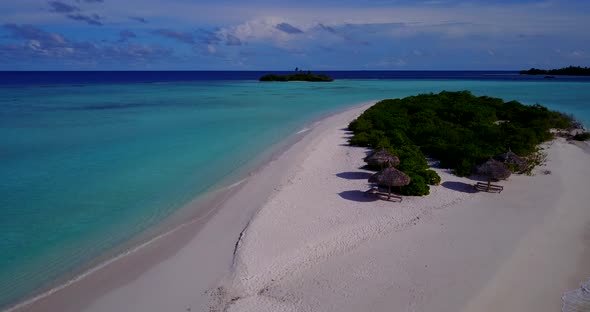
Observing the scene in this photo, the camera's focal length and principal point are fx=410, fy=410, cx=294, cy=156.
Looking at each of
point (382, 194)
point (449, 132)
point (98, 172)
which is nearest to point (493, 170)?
point (382, 194)

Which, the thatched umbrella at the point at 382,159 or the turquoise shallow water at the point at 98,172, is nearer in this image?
the turquoise shallow water at the point at 98,172

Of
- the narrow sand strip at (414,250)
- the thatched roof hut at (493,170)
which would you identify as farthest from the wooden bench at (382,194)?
the thatched roof hut at (493,170)

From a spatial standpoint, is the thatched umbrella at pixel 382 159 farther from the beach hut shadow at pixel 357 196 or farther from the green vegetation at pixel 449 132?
the beach hut shadow at pixel 357 196

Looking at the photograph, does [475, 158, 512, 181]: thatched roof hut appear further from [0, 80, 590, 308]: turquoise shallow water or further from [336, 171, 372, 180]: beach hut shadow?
[0, 80, 590, 308]: turquoise shallow water

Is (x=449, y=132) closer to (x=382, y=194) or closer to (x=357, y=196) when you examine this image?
(x=382, y=194)

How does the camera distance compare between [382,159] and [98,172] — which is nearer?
[382,159]

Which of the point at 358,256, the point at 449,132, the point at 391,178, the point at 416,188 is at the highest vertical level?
the point at 449,132

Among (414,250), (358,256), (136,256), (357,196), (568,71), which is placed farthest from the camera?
(568,71)
